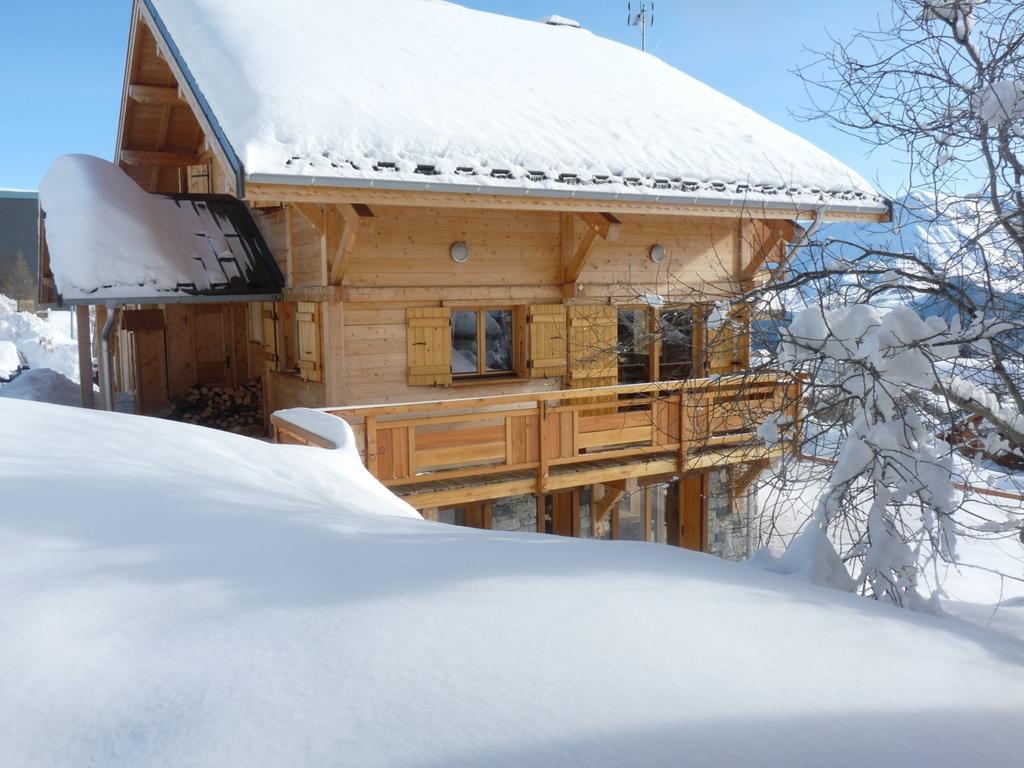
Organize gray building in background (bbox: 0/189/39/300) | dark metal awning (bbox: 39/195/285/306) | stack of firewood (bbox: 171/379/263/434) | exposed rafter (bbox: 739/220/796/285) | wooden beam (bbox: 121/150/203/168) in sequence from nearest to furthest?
dark metal awning (bbox: 39/195/285/306) < exposed rafter (bbox: 739/220/796/285) < stack of firewood (bbox: 171/379/263/434) < wooden beam (bbox: 121/150/203/168) < gray building in background (bbox: 0/189/39/300)

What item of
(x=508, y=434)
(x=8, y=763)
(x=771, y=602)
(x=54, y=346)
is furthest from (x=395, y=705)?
(x=54, y=346)

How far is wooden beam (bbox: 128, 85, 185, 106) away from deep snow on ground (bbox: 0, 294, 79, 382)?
436 inches

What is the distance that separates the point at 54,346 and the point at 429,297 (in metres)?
19.3

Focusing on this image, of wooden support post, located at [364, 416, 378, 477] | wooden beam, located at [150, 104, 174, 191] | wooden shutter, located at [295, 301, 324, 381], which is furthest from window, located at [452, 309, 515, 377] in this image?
wooden beam, located at [150, 104, 174, 191]

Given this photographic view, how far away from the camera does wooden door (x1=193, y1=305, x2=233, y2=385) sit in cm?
1291

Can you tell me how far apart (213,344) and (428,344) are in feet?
16.1

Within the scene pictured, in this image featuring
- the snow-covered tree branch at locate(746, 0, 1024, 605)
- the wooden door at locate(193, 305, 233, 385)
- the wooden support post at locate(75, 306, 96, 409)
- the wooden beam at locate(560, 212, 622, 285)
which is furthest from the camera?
the wooden door at locate(193, 305, 233, 385)

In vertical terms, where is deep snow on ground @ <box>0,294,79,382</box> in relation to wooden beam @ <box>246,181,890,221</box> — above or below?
below

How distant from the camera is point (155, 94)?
1218cm

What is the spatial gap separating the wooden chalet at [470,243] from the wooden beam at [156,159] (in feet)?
1.07

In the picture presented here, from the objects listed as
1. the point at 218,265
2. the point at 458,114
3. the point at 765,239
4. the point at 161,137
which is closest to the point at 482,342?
the point at 458,114

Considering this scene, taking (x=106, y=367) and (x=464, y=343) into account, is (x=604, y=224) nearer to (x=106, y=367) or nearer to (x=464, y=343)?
(x=464, y=343)

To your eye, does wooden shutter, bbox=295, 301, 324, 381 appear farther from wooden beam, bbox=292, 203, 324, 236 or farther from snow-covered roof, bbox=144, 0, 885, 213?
snow-covered roof, bbox=144, 0, 885, 213

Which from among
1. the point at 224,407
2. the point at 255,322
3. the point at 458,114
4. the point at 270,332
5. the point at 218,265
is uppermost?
the point at 458,114
